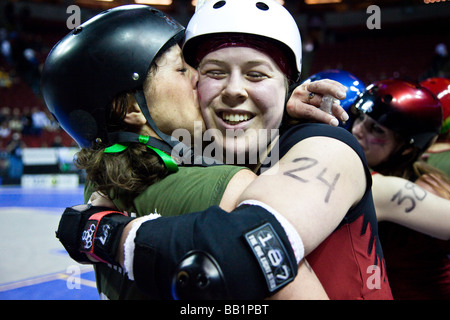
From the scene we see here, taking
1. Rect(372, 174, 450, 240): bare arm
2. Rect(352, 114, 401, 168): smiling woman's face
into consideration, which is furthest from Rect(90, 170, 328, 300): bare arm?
Rect(352, 114, 401, 168): smiling woman's face

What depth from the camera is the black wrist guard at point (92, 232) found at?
135 centimetres

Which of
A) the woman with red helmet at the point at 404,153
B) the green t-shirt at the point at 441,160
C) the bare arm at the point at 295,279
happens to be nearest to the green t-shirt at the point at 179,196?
the bare arm at the point at 295,279

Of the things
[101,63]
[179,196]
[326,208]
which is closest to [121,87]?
[101,63]

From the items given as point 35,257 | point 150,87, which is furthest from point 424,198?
point 35,257

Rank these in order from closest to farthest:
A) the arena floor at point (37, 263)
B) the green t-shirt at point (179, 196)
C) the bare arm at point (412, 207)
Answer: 1. the green t-shirt at point (179, 196)
2. the bare arm at point (412, 207)
3. the arena floor at point (37, 263)

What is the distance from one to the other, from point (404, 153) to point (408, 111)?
0.28 meters

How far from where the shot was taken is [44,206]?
9.83 meters

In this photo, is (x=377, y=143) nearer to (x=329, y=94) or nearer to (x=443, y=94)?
(x=329, y=94)

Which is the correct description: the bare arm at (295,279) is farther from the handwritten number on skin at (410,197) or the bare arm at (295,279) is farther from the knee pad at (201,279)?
the handwritten number on skin at (410,197)

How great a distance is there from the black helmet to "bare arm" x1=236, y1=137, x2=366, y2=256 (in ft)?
2.62

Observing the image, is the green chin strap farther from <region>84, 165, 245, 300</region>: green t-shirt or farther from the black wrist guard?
the black wrist guard

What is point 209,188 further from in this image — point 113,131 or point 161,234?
point 113,131

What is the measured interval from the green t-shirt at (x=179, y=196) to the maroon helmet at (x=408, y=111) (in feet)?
5.13

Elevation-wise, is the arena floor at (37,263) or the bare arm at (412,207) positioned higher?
the bare arm at (412,207)
